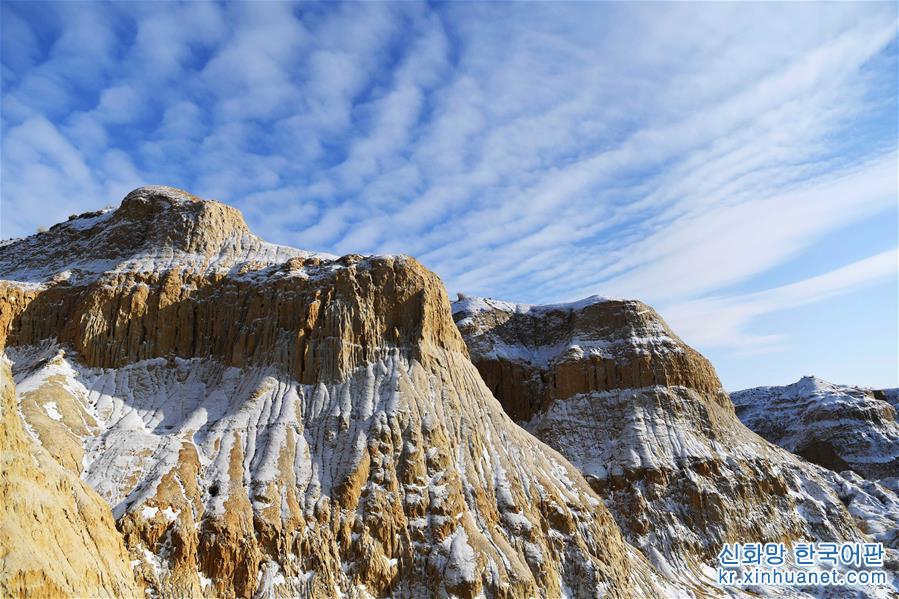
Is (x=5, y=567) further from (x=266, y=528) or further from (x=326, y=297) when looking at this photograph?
(x=326, y=297)

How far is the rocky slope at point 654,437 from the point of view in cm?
A: 7356

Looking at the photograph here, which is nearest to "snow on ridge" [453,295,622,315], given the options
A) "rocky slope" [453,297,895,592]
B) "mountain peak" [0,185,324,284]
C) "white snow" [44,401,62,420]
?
"rocky slope" [453,297,895,592]

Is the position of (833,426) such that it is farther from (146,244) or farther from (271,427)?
(146,244)

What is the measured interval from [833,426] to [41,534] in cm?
11922

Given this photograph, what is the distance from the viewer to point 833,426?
111000mm

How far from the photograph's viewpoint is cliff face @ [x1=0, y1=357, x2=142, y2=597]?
2234cm

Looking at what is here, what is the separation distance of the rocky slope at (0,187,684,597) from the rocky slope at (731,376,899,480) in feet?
115

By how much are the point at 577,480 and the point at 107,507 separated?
41199 millimetres

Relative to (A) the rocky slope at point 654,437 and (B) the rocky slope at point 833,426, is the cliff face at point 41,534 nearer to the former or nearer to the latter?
(A) the rocky slope at point 654,437

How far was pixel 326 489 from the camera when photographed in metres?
49.0

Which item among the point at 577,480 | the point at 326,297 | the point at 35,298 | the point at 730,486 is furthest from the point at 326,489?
the point at 730,486

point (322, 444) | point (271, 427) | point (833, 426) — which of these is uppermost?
point (833, 426)

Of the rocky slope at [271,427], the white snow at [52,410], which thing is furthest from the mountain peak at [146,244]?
the white snow at [52,410]

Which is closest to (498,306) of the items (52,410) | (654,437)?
(654,437)
